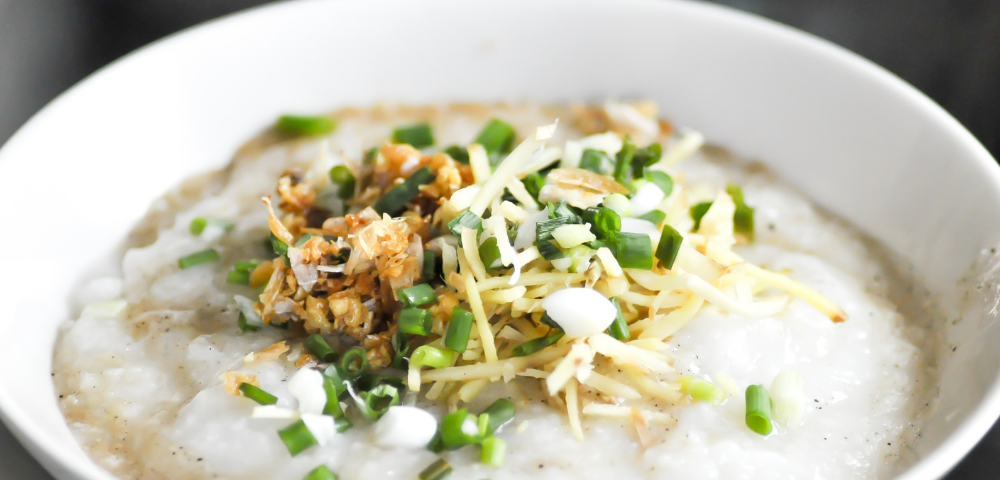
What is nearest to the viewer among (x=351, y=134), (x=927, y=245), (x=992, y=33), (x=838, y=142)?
(x=927, y=245)

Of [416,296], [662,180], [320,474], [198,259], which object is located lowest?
[320,474]

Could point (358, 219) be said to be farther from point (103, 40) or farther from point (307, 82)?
point (103, 40)

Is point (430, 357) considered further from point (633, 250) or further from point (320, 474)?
point (633, 250)

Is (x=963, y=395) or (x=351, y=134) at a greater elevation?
(x=351, y=134)

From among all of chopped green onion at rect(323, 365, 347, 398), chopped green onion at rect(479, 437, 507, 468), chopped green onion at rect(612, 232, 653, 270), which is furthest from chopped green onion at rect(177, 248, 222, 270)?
chopped green onion at rect(612, 232, 653, 270)

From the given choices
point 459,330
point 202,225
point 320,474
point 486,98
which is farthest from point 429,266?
point 486,98

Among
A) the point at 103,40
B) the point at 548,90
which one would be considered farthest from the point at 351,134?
the point at 103,40
